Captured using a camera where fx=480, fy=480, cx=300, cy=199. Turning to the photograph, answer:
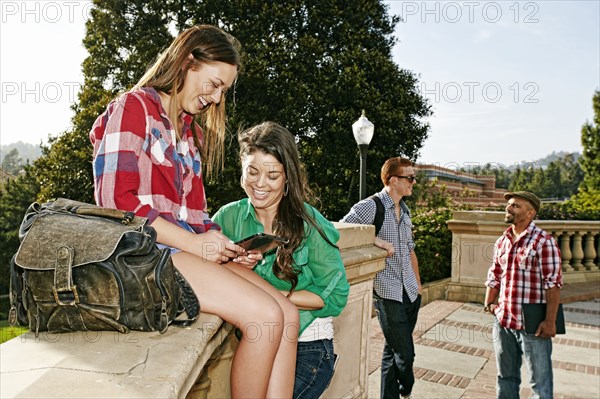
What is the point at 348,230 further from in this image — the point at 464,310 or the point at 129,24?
the point at 129,24

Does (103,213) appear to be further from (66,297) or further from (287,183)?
(287,183)

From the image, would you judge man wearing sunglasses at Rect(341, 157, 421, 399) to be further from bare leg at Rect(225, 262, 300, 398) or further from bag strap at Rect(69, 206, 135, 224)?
bag strap at Rect(69, 206, 135, 224)

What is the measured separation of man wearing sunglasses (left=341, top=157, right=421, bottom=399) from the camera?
418 cm

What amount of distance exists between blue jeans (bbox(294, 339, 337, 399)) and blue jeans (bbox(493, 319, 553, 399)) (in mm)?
2473

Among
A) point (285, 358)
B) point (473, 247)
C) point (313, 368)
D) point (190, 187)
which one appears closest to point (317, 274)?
point (313, 368)

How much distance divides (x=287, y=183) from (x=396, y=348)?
2531mm

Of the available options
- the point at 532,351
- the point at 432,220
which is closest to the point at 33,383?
the point at 532,351

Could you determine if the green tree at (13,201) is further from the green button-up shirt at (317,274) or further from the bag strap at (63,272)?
the bag strap at (63,272)

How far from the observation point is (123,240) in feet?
4.03

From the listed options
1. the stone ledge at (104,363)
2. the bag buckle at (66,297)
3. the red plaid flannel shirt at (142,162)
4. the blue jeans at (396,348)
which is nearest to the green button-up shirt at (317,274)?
the red plaid flannel shirt at (142,162)

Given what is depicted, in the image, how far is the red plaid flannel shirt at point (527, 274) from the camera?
13.0 ft

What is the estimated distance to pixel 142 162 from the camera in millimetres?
1619

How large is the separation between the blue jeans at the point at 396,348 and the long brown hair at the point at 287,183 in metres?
2.30

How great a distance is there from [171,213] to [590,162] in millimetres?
36655
